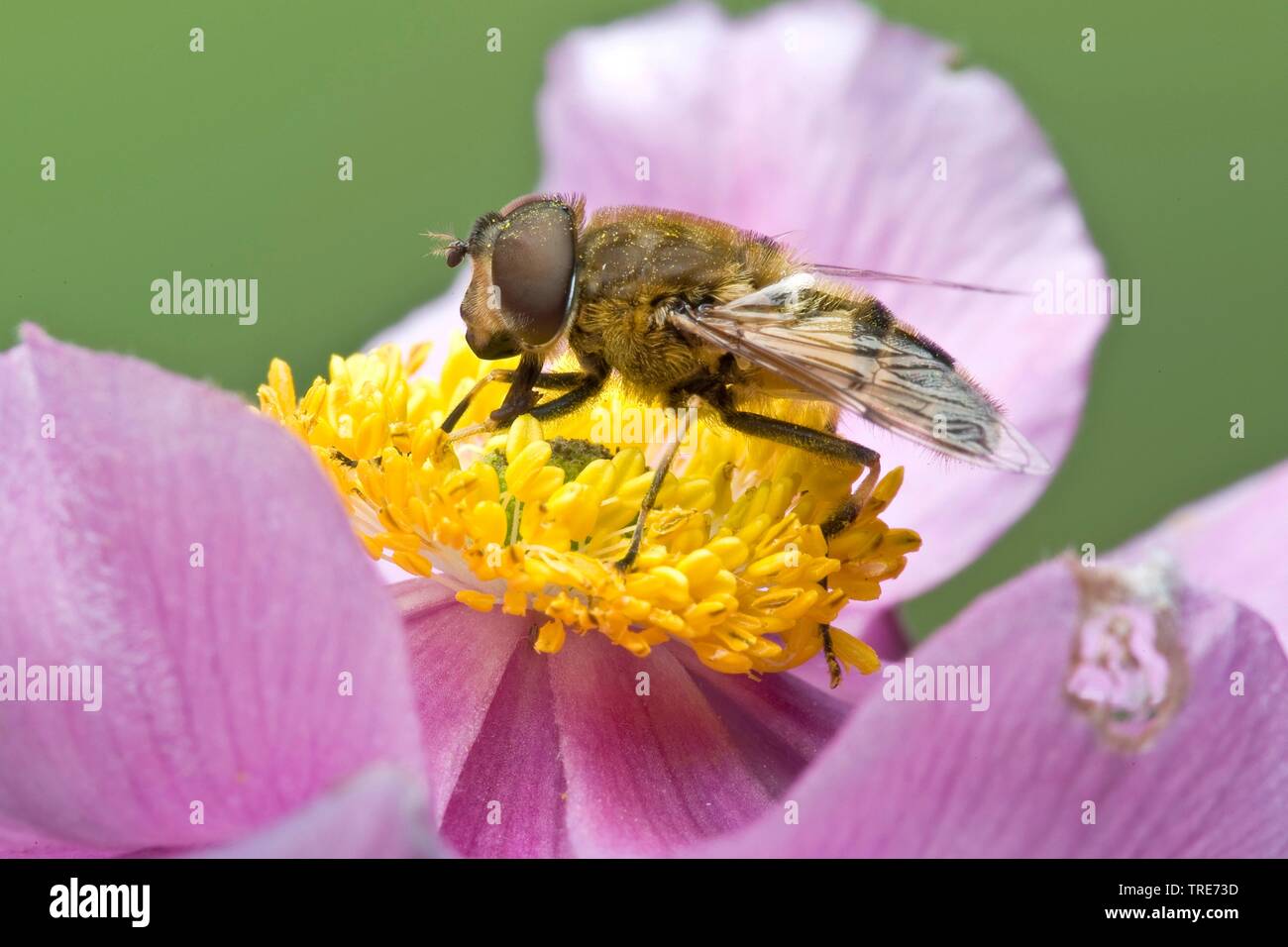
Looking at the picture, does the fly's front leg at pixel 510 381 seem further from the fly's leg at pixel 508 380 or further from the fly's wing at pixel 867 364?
the fly's wing at pixel 867 364

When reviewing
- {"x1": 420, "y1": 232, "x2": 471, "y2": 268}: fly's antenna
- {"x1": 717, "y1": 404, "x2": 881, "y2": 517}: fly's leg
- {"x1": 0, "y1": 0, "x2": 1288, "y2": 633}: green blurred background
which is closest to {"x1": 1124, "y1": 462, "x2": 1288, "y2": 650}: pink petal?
{"x1": 0, "y1": 0, "x2": 1288, "y2": 633}: green blurred background

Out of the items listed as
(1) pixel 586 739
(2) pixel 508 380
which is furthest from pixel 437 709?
(2) pixel 508 380

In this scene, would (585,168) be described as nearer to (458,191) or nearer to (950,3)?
(458,191)

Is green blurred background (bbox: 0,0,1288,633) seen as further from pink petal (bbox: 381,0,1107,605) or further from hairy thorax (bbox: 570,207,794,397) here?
hairy thorax (bbox: 570,207,794,397)

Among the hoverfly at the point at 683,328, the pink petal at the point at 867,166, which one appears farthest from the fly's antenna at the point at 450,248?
the pink petal at the point at 867,166

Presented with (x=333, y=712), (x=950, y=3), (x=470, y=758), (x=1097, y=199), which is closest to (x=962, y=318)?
(x=1097, y=199)

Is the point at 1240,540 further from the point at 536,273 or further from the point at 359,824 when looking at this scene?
the point at 359,824
